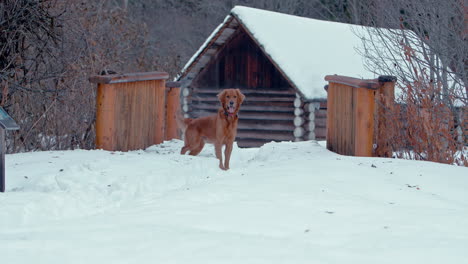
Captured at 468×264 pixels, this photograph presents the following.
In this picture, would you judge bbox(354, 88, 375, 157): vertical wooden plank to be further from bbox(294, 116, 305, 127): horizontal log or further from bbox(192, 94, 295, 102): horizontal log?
bbox(192, 94, 295, 102): horizontal log

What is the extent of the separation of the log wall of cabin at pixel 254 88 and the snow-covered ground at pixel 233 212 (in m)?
9.49

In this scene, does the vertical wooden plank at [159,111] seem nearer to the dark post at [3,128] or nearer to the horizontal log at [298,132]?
the dark post at [3,128]

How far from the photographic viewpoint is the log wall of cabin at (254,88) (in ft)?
59.2

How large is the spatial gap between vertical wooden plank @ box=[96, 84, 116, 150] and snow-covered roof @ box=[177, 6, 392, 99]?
25.2ft

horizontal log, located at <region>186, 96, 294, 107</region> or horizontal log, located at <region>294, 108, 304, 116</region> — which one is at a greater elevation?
horizontal log, located at <region>186, 96, 294, 107</region>

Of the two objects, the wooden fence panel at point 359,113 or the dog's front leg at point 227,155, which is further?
the dog's front leg at point 227,155

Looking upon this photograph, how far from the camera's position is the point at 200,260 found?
366 cm

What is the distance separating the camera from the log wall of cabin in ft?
59.2

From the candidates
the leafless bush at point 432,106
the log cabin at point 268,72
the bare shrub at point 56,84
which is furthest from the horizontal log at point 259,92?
the leafless bush at point 432,106

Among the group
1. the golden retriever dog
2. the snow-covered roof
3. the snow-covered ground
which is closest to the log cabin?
the snow-covered roof

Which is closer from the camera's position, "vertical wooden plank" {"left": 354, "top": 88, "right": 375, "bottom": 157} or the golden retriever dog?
"vertical wooden plank" {"left": 354, "top": 88, "right": 375, "bottom": 157}

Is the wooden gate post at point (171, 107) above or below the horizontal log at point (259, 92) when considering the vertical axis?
below

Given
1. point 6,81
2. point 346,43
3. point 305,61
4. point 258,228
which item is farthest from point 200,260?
point 346,43

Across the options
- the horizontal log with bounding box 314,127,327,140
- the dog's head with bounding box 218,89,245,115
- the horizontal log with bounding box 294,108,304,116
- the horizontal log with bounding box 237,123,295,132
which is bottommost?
the horizontal log with bounding box 314,127,327,140
